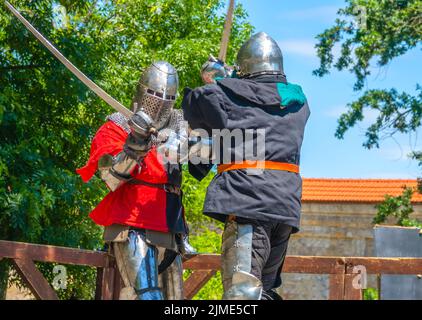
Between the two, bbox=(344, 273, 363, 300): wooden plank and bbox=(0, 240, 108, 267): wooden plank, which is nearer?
bbox=(0, 240, 108, 267): wooden plank

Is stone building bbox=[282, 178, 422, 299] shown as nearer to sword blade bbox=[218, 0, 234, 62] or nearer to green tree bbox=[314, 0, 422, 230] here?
green tree bbox=[314, 0, 422, 230]

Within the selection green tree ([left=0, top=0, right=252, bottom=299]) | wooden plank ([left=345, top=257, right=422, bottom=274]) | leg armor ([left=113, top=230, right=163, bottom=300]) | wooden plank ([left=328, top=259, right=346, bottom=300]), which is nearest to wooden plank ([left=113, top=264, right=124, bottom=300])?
leg armor ([left=113, top=230, right=163, bottom=300])

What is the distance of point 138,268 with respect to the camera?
4355 mm

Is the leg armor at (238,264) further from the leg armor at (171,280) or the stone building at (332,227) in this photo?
the stone building at (332,227)

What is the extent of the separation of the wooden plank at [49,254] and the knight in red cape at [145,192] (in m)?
0.54

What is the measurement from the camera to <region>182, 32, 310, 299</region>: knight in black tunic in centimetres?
409

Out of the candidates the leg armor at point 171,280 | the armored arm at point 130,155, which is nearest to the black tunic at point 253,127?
the armored arm at point 130,155

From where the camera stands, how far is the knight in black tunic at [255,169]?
4094 millimetres

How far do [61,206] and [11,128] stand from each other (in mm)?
1283

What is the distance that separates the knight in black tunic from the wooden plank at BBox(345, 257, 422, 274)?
940 millimetres

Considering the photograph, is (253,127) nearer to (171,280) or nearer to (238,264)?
(238,264)

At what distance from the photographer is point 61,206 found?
36.0 feet

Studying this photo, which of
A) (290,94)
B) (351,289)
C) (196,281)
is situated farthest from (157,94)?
(196,281)
